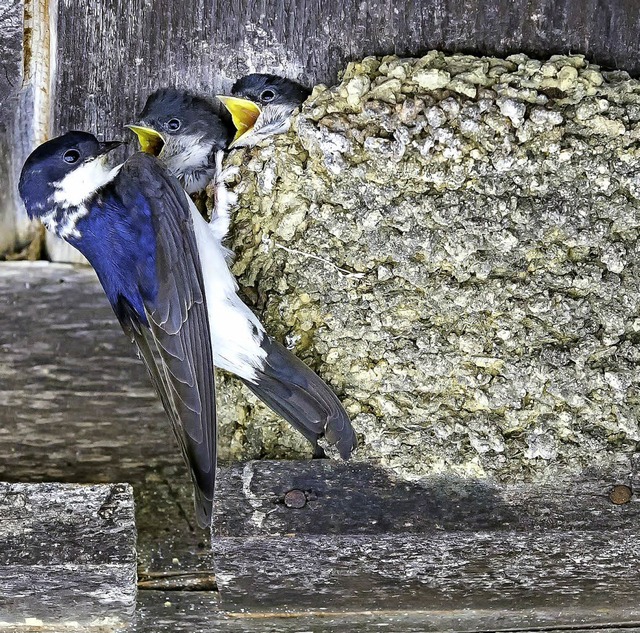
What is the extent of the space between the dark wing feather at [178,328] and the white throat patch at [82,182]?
0.08 meters

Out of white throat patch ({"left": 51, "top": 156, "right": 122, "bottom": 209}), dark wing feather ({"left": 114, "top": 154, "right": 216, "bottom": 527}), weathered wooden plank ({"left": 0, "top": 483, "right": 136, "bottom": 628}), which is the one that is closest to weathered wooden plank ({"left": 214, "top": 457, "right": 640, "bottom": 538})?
dark wing feather ({"left": 114, "top": 154, "right": 216, "bottom": 527})

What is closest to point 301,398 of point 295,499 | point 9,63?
point 295,499

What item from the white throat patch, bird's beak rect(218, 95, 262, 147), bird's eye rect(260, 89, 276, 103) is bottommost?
the white throat patch

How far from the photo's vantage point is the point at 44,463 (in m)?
2.55

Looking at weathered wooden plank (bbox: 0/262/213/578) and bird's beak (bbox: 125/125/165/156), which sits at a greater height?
bird's beak (bbox: 125/125/165/156)

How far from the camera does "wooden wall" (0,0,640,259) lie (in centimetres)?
248

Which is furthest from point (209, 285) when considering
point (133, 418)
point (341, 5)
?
point (341, 5)

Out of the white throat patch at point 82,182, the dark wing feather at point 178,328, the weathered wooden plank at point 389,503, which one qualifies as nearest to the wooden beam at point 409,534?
the weathered wooden plank at point 389,503

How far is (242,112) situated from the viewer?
105 inches

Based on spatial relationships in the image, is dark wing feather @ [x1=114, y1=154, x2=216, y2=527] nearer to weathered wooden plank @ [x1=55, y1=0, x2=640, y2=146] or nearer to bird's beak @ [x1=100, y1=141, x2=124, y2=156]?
bird's beak @ [x1=100, y1=141, x2=124, y2=156]

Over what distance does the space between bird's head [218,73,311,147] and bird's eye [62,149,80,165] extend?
16.2 inches

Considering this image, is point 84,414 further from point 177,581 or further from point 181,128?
point 181,128

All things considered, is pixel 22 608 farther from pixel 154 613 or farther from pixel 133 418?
pixel 133 418

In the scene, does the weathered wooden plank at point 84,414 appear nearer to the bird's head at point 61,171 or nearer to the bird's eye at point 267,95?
the bird's head at point 61,171
